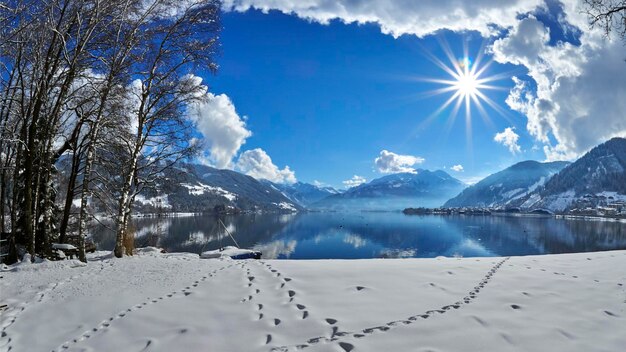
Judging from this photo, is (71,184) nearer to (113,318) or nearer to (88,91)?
(88,91)

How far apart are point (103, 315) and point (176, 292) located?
166 cm

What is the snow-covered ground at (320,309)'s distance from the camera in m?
5.66

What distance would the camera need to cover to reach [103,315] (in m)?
7.41

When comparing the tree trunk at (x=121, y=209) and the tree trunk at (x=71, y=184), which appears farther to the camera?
the tree trunk at (x=71, y=184)

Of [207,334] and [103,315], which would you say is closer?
[207,334]

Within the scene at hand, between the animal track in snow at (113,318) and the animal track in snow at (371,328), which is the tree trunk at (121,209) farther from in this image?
the animal track in snow at (371,328)

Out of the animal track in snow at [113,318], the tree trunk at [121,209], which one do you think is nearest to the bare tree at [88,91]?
the tree trunk at [121,209]

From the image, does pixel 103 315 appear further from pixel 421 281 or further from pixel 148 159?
pixel 148 159

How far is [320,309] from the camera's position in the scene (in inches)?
279

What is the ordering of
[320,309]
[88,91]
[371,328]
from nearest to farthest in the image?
[371,328], [320,309], [88,91]

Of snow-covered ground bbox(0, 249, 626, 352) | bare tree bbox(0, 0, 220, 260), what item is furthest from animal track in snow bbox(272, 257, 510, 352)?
bare tree bbox(0, 0, 220, 260)

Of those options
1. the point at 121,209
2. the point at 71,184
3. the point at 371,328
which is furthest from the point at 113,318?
the point at 71,184

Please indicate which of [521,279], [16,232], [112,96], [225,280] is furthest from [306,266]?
[16,232]

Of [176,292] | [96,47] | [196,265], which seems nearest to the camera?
[176,292]
